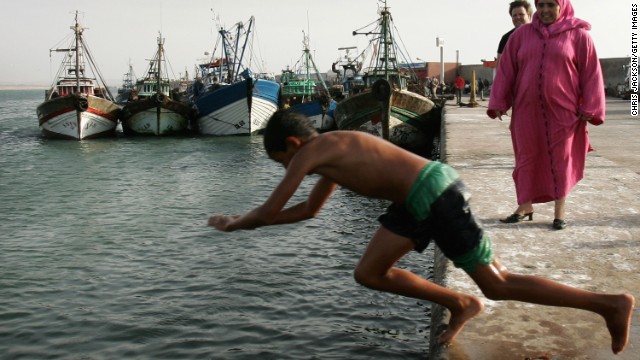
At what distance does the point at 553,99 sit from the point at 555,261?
116cm

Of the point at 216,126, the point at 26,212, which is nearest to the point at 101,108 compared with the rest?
the point at 216,126

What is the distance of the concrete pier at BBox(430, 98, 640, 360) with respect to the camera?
2.85 meters

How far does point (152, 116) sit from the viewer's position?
100 feet

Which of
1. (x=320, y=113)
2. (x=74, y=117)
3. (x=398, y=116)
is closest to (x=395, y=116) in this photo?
(x=398, y=116)

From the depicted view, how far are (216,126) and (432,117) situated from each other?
1371 centimetres

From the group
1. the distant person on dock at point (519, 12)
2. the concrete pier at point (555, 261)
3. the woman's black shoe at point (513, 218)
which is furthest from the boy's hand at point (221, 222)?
the distant person on dock at point (519, 12)

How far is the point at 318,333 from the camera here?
528cm

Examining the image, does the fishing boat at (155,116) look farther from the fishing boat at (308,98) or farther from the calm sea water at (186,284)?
the calm sea water at (186,284)

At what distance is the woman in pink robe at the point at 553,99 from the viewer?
14.5 feet

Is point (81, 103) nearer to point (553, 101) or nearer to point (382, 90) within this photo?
point (382, 90)

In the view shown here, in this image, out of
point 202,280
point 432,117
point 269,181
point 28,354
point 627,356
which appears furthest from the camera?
point 432,117

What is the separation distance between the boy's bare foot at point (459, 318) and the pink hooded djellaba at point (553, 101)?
71.8 inches

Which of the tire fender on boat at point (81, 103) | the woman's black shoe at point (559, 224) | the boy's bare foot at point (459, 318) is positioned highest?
the tire fender on boat at point (81, 103)

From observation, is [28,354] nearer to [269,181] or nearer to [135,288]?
[135,288]
